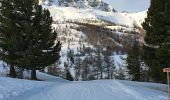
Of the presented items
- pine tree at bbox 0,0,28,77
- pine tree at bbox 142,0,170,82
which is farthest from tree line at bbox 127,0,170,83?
pine tree at bbox 0,0,28,77

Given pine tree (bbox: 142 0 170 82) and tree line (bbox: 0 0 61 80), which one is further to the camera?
tree line (bbox: 0 0 61 80)

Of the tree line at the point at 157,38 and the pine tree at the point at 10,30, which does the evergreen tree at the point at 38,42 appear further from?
the tree line at the point at 157,38

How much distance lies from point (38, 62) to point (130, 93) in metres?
19.9

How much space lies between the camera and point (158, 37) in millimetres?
29391

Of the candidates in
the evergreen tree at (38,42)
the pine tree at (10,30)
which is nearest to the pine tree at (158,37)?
the evergreen tree at (38,42)

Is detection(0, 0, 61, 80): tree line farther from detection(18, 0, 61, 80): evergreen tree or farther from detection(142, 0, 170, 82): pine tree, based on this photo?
detection(142, 0, 170, 82): pine tree

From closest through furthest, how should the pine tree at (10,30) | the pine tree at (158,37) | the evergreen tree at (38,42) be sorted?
the pine tree at (158,37) → the evergreen tree at (38,42) → the pine tree at (10,30)

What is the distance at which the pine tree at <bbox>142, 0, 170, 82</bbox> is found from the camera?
28.1 meters

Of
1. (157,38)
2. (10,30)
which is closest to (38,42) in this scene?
(10,30)

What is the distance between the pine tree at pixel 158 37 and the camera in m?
28.1

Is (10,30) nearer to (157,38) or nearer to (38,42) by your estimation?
(38,42)

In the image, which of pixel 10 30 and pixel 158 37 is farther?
pixel 10 30

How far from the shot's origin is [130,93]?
2209 centimetres

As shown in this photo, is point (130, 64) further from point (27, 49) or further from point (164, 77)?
point (164, 77)
